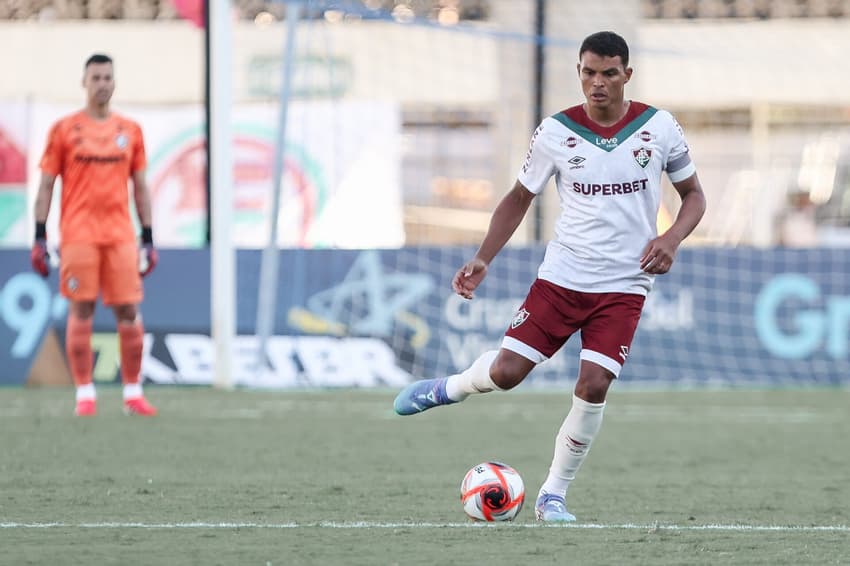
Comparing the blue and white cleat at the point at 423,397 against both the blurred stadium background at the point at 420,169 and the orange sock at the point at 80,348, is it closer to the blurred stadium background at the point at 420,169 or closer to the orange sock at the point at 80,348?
the orange sock at the point at 80,348

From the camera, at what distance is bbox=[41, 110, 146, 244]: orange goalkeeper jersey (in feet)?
33.8

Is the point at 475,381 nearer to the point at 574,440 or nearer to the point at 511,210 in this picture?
the point at 574,440

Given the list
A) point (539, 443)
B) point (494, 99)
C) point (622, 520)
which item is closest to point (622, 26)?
point (494, 99)

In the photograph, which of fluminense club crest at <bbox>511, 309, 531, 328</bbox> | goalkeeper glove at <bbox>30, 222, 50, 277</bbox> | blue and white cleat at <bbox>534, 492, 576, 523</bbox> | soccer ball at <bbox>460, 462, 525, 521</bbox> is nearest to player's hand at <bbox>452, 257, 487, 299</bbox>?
fluminense club crest at <bbox>511, 309, 531, 328</bbox>

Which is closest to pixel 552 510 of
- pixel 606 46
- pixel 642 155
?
pixel 642 155

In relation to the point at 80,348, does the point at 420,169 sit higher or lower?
lower

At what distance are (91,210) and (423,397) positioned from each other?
4480 mm

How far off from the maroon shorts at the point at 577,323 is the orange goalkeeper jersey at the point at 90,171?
474 cm

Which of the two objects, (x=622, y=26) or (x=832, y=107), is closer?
(x=622, y=26)

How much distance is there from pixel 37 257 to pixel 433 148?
11.3 m

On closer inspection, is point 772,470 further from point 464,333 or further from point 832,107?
point 832,107

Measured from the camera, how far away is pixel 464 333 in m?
13.9

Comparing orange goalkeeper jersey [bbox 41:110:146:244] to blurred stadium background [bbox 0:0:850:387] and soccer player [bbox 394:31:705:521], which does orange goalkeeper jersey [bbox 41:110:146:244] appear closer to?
blurred stadium background [bbox 0:0:850:387]

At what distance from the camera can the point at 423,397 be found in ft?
21.1
